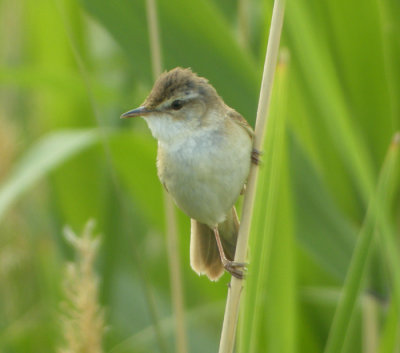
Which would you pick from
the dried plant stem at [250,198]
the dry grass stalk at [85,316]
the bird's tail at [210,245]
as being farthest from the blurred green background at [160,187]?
the dry grass stalk at [85,316]

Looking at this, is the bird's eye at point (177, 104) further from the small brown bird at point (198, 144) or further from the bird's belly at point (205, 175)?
the bird's belly at point (205, 175)

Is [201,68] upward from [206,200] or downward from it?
upward

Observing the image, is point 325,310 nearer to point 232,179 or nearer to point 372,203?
A: point 232,179

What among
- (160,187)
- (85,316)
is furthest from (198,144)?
(160,187)

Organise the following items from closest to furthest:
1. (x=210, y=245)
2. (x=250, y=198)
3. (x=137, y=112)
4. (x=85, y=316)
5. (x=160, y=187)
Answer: (x=250, y=198), (x=85, y=316), (x=137, y=112), (x=210, y=245), (x=160, y=187)

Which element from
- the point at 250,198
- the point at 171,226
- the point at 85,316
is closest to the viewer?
Result: the point at 250,198

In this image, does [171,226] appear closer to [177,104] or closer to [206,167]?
[206,167]

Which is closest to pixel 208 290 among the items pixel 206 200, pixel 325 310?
pixel 325 310
